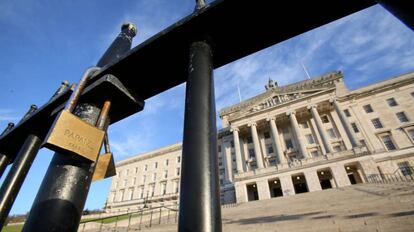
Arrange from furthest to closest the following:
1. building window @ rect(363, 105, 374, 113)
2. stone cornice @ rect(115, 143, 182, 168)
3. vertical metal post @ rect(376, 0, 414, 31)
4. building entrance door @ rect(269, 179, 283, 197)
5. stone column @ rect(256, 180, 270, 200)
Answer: stone cornice @ rect(115, 143, 182, 168) → building window @ rect(363, 105, 374, 113) → building entrance door @ rect(269, 179, 283, 197) → stone column @ rect(256, 180, 270, 200) → vertical metal post @ rect(376, 0, 414, 31)

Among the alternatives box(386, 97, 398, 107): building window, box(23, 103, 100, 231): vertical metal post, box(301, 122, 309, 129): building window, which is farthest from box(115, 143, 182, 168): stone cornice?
box(23, 103, 100, 231): vertical metal post

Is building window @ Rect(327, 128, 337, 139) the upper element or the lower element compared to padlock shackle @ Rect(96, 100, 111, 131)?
upper

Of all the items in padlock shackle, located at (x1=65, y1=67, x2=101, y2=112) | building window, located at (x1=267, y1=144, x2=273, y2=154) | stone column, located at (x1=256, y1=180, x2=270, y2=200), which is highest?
building window, located at (x1=267, y1=144, x2=273, y2=154)

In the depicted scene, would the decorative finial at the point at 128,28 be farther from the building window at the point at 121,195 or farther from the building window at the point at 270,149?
the building window at the point at 121,195

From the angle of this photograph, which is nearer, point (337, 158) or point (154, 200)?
point (337, 158)

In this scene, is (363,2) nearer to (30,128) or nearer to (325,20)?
(325,20)

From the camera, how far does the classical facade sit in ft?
94.9

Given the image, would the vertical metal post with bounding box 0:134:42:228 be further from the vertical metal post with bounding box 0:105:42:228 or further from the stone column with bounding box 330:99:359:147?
the stone column with bounding box 330:99:359:147

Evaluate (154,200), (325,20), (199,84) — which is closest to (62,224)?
(199,84)

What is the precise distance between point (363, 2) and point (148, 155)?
6124 centimetres

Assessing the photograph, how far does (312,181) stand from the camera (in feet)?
93.5

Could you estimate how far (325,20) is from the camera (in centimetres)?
170

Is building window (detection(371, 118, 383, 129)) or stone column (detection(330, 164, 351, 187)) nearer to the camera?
stone column (detection(330, 164, 351, 187))

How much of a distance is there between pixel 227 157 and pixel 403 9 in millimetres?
42490
